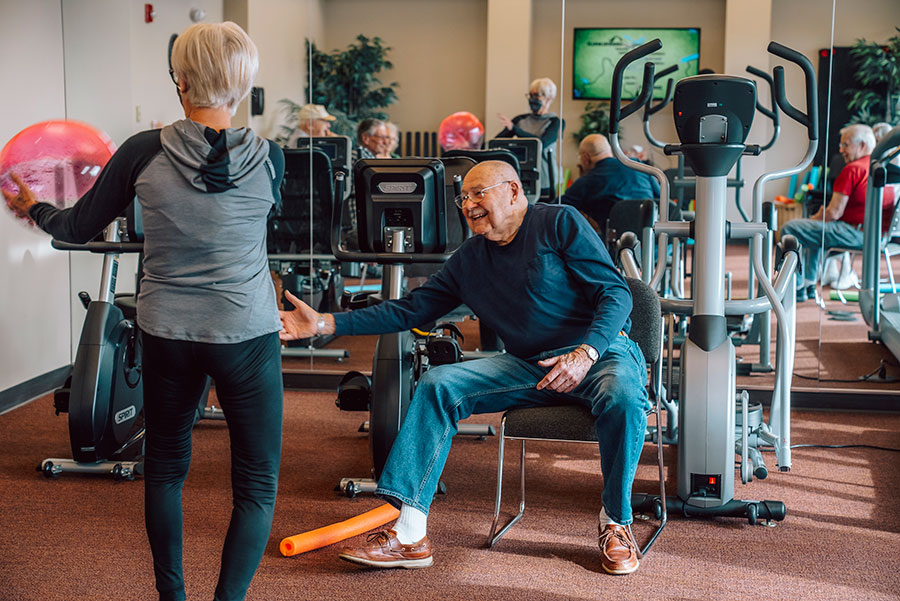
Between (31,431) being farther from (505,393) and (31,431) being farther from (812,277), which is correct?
(812,277)

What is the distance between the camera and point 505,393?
294 centimetres

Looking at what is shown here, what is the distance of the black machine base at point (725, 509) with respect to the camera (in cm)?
314

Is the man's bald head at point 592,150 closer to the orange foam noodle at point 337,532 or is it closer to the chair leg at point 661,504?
the chair leg at point 661,504

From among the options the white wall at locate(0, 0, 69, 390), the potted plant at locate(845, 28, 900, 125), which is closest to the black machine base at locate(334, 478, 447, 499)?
the white wall at locate(0, 0, 69, 390)

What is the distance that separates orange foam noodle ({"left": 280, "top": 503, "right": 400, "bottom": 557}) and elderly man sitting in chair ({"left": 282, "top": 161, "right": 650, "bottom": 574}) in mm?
145

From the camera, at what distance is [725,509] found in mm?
3158

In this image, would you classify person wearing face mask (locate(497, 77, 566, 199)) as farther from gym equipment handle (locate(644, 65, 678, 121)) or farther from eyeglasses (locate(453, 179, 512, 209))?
eyeglasses (locate(453, 179, 512, 209))

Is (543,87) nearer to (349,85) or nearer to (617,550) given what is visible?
(349,85)

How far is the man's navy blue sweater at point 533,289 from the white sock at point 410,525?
A: 534mm

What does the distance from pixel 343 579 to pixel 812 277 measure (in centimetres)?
308

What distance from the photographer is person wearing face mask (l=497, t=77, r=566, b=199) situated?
4730mm

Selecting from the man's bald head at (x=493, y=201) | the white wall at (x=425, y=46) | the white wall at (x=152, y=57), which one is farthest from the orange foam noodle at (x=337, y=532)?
the white wall at (x=152, y=57)

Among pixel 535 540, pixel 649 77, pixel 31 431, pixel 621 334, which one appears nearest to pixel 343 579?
pixel 535 540

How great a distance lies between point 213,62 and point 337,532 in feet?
5.14
